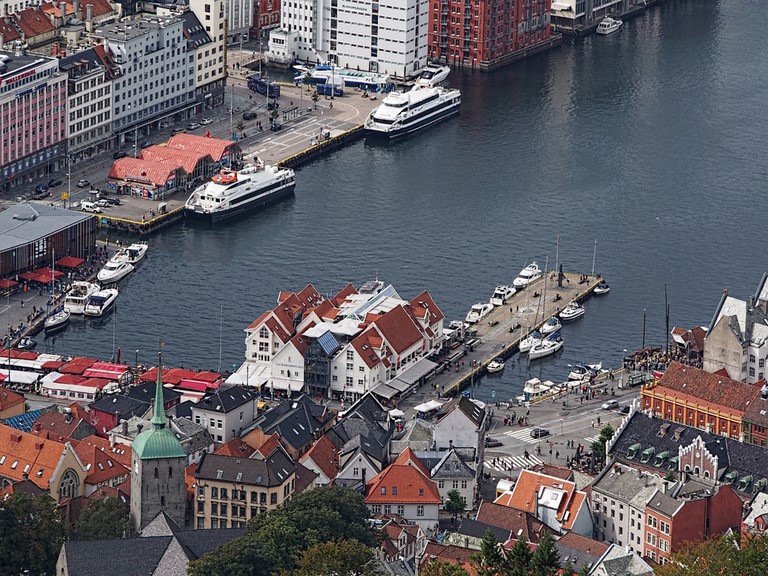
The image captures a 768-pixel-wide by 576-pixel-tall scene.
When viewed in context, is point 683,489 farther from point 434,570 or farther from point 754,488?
point 434,570

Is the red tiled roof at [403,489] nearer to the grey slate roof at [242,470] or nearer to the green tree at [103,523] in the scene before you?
the grey slate roof at [242,470]

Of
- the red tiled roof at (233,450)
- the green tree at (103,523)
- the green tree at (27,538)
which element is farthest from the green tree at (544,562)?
the red tiled roof at (233,450)

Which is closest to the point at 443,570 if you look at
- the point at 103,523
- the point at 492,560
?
the point at 492,560

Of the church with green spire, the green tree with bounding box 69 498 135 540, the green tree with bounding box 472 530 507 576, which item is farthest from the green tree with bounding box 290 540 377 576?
the green tree with bounding box 69 498 135 540

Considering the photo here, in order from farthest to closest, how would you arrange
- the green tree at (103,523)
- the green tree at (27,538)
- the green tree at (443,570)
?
the green tree at (103,523) < the green tree at (27,538) < the green tree at (443,570)

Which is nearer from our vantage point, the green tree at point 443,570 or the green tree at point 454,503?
the green tree at point 443,570
